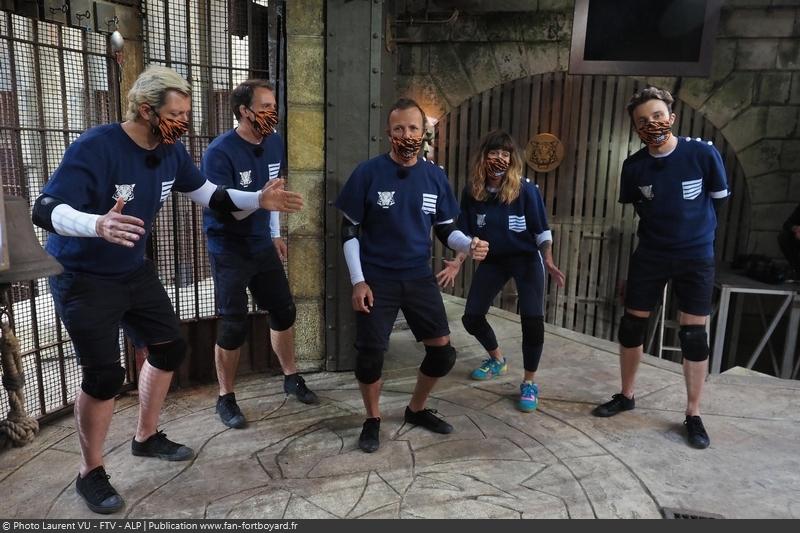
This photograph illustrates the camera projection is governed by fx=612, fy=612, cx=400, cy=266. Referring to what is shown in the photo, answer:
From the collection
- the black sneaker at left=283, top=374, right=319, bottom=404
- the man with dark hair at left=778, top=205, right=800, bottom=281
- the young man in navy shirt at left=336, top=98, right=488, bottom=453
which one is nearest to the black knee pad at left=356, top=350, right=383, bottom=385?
the young man in navy shirt at left=336, top=98, right=488, bottom=453

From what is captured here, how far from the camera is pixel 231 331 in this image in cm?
365

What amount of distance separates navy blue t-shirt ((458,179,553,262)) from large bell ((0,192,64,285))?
2.47 metres

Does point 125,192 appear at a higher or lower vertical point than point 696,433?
higher

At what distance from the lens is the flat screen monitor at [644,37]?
6.75 metres

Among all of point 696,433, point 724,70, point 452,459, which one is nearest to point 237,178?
point 452,459

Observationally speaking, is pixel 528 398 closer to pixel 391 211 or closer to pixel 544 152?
pixel 391 211

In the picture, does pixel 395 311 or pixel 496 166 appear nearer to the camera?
pixel 395 311

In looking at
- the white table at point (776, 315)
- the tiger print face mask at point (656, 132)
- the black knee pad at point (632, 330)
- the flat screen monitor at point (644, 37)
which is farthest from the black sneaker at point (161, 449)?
the white table at point (776, 315)

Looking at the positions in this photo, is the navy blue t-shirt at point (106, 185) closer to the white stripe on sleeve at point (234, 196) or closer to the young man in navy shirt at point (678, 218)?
the white stripe on sleeve at point (234, 196)

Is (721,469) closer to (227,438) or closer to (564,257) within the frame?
(227,438)

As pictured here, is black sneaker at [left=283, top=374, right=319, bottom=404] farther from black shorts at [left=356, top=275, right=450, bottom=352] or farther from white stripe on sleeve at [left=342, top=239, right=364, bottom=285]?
white stripe on sleeve at [left=342, top=239, right=364, bottom=285]

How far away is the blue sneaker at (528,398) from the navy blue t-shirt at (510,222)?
34.5 inches

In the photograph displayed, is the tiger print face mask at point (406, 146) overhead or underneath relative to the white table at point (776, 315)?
overhead

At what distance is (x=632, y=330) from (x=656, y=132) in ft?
3.98
